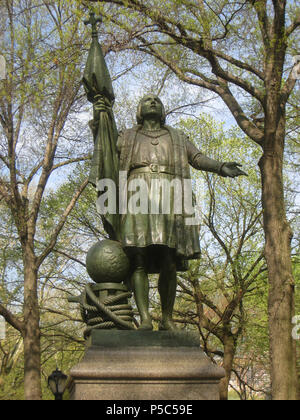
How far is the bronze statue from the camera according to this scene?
546 centimetres

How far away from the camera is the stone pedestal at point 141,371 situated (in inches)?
182

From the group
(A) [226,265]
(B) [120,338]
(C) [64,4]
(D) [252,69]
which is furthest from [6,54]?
(B) [120,338]

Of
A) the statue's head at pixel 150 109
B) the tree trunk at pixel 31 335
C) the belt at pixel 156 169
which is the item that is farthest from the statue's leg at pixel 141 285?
the tree trunk at pixel 31 335

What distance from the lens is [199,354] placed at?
4.94 m

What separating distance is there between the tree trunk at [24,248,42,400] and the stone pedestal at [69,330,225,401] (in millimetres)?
8471

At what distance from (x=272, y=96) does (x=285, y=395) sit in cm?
569

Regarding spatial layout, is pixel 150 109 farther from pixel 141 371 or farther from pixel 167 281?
pixel 141 371

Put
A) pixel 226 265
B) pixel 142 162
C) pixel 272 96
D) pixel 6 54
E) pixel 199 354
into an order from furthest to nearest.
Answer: pixel 226 265, pixel 6 54, pixel 272 96, pixel 142 162, pixel 199 354

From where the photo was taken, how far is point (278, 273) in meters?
10.4

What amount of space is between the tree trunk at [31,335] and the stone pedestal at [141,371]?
8471mm

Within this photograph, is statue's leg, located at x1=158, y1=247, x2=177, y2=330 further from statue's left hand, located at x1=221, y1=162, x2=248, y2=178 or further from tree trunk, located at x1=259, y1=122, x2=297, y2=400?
tree trunk, located at x1=259, y1=122, x2=297, y2=400
